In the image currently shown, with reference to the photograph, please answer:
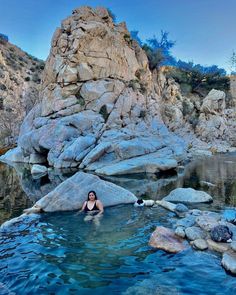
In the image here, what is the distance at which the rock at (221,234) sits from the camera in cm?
785

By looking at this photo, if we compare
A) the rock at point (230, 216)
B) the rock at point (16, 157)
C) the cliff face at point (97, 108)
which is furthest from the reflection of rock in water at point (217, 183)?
the rock at point (16, 157)

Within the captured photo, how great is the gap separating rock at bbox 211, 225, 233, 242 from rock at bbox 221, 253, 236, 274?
2.53ft

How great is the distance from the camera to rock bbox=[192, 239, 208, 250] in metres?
7.83

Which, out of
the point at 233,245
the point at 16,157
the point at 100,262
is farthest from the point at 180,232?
the point at 16,157

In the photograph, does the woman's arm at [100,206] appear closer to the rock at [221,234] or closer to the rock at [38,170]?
the rock at [221,234]

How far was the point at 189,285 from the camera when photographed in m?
6.05

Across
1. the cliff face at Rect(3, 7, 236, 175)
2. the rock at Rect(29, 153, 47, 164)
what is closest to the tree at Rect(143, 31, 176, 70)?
the cliff face at Rect(3, 7, 236, 175)

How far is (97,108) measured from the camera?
121ft

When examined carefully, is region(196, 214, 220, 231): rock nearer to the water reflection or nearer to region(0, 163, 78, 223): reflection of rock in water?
the water reflection

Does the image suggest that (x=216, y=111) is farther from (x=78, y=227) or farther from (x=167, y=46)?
(x=78, y=227)

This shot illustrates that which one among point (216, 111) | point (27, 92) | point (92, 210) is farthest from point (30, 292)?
point (27, 92)

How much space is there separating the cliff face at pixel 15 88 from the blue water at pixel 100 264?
1618 inches

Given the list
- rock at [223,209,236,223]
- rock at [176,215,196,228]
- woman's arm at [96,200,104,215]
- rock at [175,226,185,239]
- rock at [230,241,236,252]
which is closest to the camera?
rock at [230,241,236,252]

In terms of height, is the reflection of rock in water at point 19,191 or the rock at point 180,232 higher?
the reflection of rock in water at point 19,191
